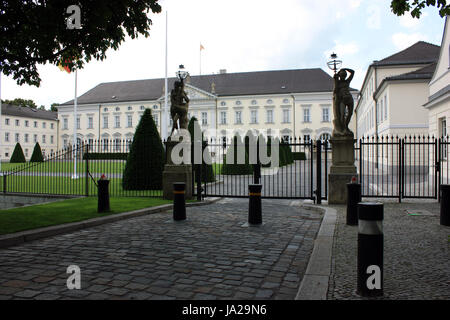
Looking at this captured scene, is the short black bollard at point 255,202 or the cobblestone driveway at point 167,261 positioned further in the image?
the short black bollard at point 255,202

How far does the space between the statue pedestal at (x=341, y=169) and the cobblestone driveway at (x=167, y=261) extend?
3092 millimetres

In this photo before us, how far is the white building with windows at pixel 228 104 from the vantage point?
66.8 metres

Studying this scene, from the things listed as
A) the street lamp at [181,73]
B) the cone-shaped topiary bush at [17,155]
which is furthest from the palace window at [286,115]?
the street lamp at [181,73]

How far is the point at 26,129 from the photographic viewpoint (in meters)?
76.8

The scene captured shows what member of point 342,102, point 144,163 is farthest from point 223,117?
Result: point 342,102

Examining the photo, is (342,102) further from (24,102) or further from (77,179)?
(24,102)

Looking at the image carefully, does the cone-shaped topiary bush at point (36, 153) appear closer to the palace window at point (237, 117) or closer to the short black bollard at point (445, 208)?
the palace window at point (237, 117)

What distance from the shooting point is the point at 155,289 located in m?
4.02

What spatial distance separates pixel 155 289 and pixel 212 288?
1.98ft

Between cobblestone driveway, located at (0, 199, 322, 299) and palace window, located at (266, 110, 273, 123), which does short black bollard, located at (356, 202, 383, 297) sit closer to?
cobblestone driveway, located at (0, 199, 322, 299)

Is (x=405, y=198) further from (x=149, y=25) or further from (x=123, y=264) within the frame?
(x=123, y=264)

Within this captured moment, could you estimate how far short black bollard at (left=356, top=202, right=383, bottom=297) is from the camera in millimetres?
3732

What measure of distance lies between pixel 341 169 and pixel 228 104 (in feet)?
199

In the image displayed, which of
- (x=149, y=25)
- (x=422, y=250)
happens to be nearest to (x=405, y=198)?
(x=422, y=250)
